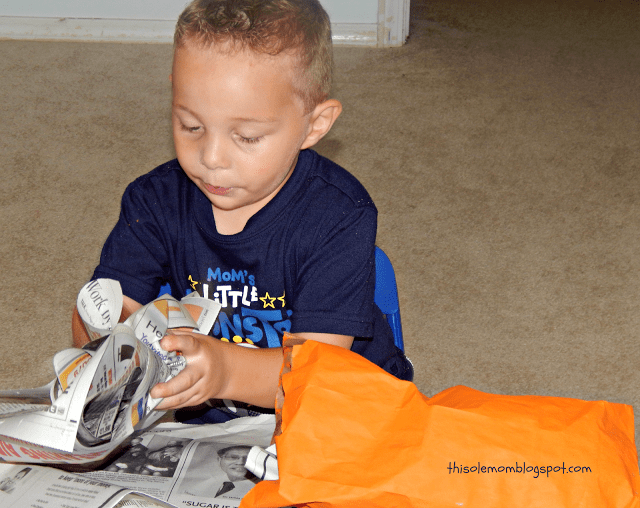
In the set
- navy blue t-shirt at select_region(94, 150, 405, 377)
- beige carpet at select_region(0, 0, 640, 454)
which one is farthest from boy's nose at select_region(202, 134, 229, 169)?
beige carpet at select_region(0, 0, 640, 454)

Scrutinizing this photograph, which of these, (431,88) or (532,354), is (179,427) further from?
(431,88)

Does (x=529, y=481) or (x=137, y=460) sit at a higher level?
(x=529, y=481)

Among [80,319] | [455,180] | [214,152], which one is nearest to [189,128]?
[214,152]

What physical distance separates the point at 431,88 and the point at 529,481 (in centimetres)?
147

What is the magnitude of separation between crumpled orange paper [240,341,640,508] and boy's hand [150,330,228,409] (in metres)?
0.09

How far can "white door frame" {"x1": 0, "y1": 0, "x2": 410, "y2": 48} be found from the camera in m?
2.03

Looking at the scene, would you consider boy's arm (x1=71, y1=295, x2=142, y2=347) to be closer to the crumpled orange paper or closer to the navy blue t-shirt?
the navy blue t-shirt

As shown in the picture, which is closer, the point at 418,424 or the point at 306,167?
the point at 418,424

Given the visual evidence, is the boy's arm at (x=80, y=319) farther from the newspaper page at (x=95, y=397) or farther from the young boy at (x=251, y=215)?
the newspaper page at (x=95, y=397)

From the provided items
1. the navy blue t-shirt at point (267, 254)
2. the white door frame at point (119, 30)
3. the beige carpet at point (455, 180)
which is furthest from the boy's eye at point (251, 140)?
the white door frame at point (119, 30)

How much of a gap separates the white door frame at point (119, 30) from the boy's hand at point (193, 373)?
159cm

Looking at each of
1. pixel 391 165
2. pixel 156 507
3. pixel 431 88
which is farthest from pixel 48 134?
pixel 156 507

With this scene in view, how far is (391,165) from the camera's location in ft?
5.05

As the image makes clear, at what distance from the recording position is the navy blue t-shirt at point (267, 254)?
666 millimetres
